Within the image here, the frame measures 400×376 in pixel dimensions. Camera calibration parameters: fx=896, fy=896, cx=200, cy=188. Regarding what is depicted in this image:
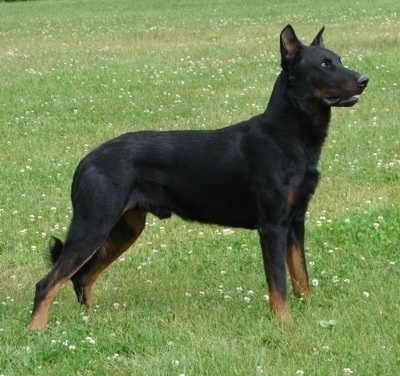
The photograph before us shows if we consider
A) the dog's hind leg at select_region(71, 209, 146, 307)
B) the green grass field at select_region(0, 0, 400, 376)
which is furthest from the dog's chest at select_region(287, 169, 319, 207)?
the dog's hind leg at select_region(71, 209, 146, 307)

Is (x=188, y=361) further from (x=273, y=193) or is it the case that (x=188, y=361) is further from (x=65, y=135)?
(x=65, y=135)

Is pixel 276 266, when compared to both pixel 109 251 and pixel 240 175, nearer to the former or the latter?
pixel 240 175

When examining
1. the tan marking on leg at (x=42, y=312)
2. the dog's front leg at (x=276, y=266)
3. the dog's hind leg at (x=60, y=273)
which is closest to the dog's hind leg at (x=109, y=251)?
the dog's hind leg at (x=60, y=273)

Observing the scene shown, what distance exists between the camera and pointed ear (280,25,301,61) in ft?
20.9

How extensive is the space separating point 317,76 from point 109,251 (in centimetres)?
209

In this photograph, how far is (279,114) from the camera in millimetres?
6473

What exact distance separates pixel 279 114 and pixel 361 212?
271 centimetres

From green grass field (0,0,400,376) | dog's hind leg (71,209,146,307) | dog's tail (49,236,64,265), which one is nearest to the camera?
green grass field (0,0,400,376)

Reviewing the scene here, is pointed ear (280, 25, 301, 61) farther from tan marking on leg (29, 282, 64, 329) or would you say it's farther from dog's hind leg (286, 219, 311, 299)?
tan marking on leg (29, 282, 64, 329)

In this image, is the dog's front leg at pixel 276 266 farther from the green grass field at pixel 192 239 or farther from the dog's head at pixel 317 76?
the dog's head at pixel 317 76

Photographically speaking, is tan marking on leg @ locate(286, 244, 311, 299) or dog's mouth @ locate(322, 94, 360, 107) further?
tan marking on leg @ locate(286, 244, 311, 299)

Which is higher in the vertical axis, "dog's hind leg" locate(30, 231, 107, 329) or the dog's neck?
the dog's neck

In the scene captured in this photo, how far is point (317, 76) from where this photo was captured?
20.8ft

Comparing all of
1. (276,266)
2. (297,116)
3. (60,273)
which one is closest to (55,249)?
(60,273)
